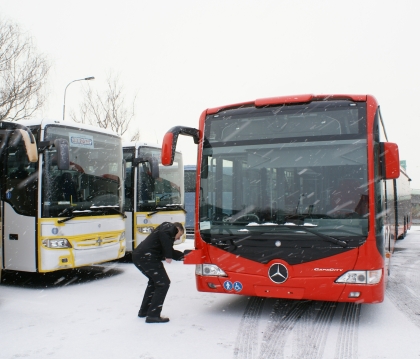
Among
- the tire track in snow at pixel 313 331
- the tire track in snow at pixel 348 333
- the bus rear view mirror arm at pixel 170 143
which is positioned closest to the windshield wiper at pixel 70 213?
the bus rear view mirror arm at pixel 170 143

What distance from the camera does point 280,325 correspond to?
6488mm

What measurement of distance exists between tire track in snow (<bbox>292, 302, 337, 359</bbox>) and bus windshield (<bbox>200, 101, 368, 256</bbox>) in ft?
3.62

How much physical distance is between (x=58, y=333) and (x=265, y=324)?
2622mm

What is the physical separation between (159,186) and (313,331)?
7.13m

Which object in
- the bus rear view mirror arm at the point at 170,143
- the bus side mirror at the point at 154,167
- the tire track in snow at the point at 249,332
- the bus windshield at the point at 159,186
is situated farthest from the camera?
the bus windshield at the point at 159,186

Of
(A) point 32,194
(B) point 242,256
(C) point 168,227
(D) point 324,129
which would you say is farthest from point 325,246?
(A) point 32,194

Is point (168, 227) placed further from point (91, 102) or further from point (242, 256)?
point (91, 102)

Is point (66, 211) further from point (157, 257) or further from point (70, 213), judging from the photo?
point (157, 257)

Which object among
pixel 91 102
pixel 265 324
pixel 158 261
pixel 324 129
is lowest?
pixel 265 324

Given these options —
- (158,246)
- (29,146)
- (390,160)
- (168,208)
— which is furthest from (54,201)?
(390,160)

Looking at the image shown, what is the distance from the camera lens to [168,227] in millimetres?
6668

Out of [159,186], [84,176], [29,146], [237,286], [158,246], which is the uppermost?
[29,146]

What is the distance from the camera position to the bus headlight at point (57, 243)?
8.74 m

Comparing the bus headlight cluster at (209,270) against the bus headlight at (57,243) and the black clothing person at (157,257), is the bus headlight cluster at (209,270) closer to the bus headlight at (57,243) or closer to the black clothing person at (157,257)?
the black clothing person at (157,257)
